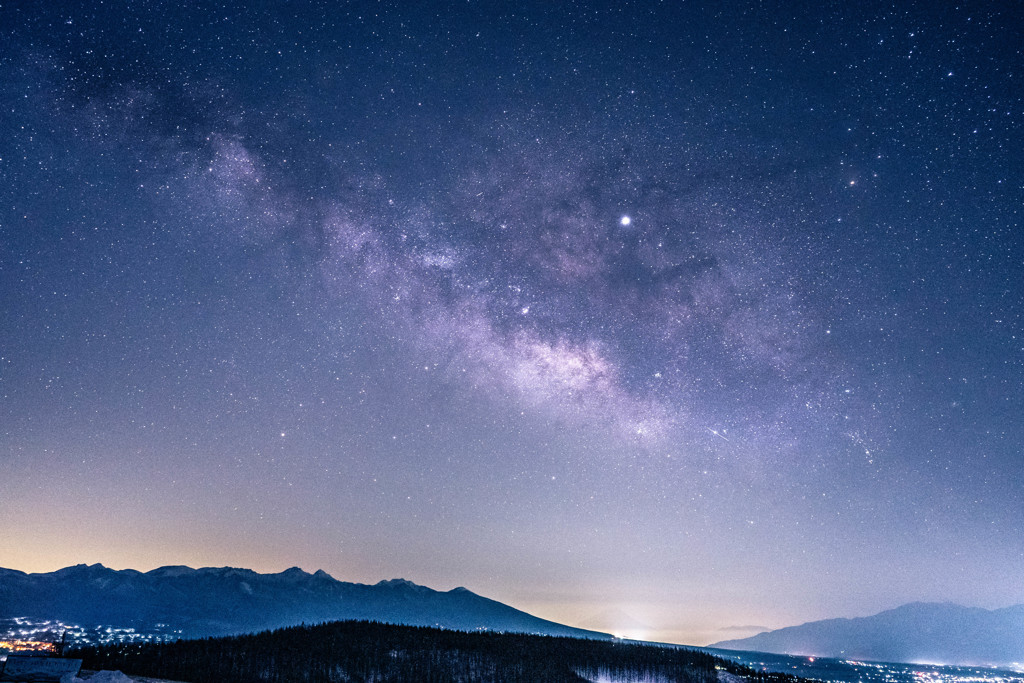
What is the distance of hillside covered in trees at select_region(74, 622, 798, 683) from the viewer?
123 m

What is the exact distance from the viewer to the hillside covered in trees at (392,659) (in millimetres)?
122750

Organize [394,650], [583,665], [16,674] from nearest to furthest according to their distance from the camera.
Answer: [16,674], [394,650], [583,665]

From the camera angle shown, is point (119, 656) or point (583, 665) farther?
point (583, 665)

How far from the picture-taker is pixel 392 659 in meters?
145

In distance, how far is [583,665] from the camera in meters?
162

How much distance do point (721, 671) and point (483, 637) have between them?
237 ft

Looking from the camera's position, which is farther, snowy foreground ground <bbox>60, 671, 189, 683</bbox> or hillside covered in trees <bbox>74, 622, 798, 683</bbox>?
hillside covered in trees <bbox>74, 622, 798, 683</bbox>

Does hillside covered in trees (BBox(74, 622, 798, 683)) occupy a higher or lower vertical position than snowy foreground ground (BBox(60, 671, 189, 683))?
lower

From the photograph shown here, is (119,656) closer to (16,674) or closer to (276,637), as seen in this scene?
(276,637)

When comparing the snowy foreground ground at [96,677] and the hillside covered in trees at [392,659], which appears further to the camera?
the hillside covered in trees at [392,659]

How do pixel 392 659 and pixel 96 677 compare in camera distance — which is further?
pixel 392 659

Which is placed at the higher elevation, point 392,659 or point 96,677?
point 96,677

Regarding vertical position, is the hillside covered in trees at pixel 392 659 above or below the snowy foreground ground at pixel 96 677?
below

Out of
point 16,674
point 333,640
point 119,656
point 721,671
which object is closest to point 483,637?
point 333,640
